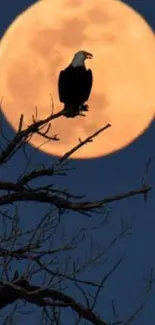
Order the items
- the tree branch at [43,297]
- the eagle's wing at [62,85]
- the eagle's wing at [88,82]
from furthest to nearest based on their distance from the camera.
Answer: the eagle's wing at [88,82]
the eagle's wing at [62,85]
the tree branch at [43,297]

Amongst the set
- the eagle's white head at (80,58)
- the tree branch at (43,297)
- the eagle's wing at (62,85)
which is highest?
the eagle's white head at (80,58)

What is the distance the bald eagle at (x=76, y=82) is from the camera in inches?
431

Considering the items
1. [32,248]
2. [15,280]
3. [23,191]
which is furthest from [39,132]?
[15,280]

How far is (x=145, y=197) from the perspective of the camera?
6504 mm

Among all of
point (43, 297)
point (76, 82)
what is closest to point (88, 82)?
point (76, 82)

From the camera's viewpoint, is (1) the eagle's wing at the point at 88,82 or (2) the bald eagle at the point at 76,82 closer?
(2) the bald eagle at the point at 76,82

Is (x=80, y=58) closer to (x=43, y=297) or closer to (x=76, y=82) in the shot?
(x=76, y=82)

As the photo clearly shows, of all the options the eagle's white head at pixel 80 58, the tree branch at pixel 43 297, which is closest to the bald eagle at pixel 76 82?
the eagle's white head at pixel 80 58

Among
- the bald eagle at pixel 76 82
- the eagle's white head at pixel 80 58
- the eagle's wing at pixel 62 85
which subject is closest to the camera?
the bald eagle at pixel 76 82

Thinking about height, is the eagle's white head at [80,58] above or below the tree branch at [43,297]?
above

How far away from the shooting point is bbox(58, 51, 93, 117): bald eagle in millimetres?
10948

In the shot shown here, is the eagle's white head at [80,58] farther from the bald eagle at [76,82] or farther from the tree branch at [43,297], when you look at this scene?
the tree branch at [43,297]

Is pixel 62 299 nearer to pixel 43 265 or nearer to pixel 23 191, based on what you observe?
pixel 43 265

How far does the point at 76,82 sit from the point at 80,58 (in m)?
0.35
